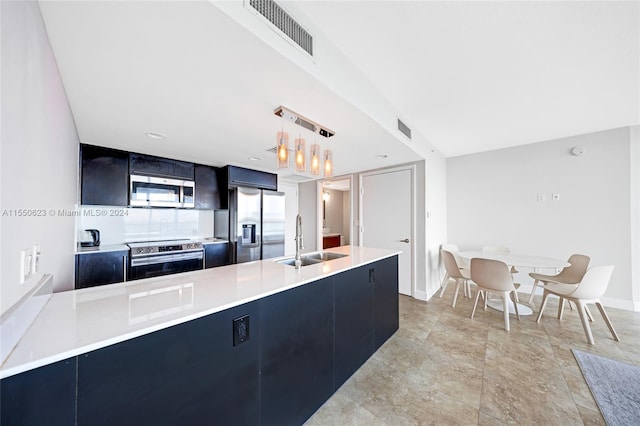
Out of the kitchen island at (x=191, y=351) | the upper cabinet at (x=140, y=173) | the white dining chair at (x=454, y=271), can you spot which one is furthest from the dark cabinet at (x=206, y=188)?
the white dining chair at (x=454, y=271)

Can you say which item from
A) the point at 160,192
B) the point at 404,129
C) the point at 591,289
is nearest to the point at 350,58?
the point at 404,129

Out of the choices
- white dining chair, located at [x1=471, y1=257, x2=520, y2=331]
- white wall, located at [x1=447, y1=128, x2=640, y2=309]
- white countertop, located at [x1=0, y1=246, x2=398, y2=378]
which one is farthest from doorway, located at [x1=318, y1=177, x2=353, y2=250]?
white countertop, located at [x1=0, y1=246, x2=398, y2=378]

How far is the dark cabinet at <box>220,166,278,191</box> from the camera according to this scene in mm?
3713

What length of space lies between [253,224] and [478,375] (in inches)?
133

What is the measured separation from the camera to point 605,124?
3.05 m

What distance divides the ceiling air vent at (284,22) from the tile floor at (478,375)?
2352mm

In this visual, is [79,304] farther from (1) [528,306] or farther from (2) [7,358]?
(1) [528,306]

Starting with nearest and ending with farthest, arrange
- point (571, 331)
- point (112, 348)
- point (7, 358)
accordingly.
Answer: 1. point (7, 358)
2. point (112, 348)
3. point (571, 331)

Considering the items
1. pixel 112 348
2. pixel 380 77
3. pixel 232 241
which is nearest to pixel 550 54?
pixel 380 77

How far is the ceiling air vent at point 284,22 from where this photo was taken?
1.12 m

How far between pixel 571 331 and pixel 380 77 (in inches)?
137

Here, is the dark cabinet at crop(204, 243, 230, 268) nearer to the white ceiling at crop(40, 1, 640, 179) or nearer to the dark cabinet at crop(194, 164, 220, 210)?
the dark cabinet at crop(194, 164, 220, 210)

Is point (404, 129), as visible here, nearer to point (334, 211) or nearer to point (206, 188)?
point (206, 188)

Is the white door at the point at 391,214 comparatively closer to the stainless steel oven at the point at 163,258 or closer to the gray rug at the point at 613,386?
the gray rug at the point at 613,386
